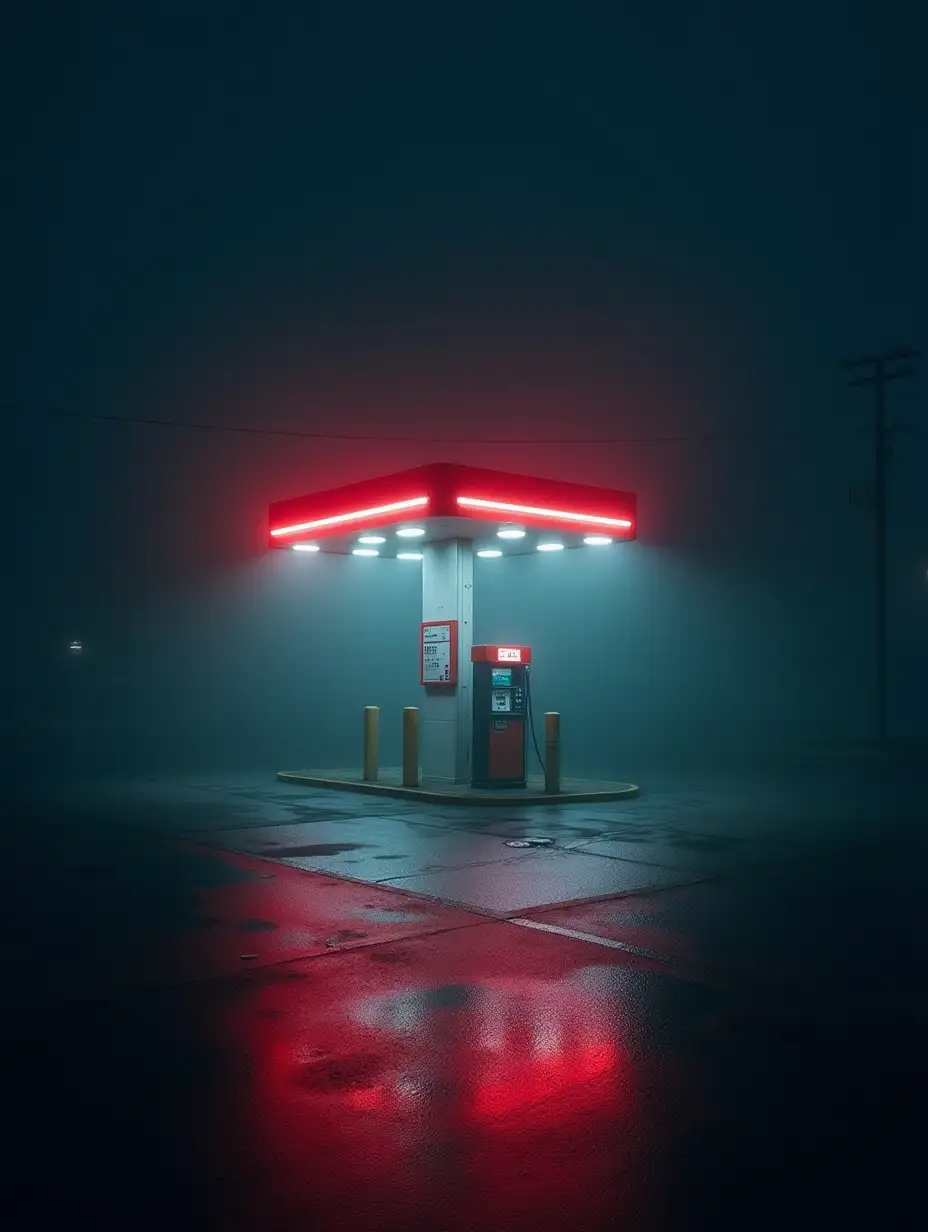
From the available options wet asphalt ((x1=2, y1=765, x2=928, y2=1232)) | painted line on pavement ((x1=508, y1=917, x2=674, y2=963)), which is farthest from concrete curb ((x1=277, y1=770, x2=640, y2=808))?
painted line on pavement ((x1=508, y1=917, x2=674, y2=963))

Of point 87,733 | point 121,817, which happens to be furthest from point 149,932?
point 87,733

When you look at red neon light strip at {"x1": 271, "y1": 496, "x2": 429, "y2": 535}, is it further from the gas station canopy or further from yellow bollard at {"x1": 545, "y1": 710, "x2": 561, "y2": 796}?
yellow bollard at {"x1": 545, "y1": 710, "x2": 561, "y2": 796}

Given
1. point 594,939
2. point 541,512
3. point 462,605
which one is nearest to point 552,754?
point 462,605

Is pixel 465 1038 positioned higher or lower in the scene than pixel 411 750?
lower

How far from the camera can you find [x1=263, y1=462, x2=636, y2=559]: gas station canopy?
598 inches

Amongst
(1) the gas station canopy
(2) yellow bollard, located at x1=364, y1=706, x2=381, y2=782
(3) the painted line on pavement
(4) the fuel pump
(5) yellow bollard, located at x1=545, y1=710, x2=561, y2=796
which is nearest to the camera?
(3) the painted line on pavement

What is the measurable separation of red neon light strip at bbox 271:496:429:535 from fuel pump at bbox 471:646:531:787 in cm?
280

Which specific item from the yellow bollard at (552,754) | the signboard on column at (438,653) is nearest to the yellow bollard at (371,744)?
the signboard on column at (438,653)

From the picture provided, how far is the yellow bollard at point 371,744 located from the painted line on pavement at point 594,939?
10152mm

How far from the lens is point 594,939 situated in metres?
7.23

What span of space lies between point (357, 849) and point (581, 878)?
9.10 ft

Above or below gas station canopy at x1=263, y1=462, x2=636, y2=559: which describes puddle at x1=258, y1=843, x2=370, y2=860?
below

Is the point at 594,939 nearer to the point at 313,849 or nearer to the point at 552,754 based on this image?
the point at 313,849

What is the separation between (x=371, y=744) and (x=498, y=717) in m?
2.69
